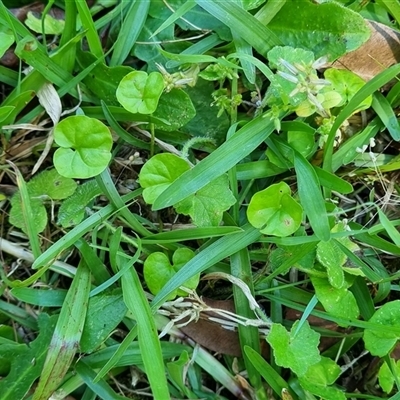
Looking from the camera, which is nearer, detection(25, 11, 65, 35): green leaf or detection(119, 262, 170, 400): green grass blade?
detection(119, 262, 170, 400): green grass blade

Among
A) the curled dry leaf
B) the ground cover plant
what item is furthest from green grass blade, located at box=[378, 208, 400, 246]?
the curled dry leaf

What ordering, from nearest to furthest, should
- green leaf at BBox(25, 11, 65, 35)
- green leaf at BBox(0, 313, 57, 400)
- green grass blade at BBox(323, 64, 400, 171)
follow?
green grass blade at BBox(323, 64, 400, 171) → green leaf at BBox(0, 313, 57, 400) → green leaf at BBox(25, 11, 65, 35)

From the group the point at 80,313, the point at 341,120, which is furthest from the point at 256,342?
the point at 341,120

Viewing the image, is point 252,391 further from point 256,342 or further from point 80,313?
point 80,313

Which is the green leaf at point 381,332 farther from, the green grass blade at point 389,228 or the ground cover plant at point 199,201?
the green grass blade at point 389,228

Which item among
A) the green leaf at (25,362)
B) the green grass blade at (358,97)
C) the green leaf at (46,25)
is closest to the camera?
the green grass blade at (358,97)

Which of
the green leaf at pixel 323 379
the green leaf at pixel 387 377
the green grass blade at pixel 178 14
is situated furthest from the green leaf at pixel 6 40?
the green leaf at pixel 387 377

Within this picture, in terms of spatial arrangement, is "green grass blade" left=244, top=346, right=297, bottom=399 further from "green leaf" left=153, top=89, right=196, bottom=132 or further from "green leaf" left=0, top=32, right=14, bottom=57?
"green leaf" left=0, top=32, right=14, bottom=57
